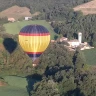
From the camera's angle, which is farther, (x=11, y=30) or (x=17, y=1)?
(x=17, y=1)

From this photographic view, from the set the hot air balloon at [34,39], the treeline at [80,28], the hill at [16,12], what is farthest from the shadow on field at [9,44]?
the hill at [16,12]

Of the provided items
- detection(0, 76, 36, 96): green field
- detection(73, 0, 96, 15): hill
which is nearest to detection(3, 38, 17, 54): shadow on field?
detection(0, 76, 36, 96): green field

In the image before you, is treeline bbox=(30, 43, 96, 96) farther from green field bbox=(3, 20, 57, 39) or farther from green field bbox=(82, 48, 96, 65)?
green field bbox=(3, 20, 57, 39)

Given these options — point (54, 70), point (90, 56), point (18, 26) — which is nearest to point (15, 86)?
point (54, 70)

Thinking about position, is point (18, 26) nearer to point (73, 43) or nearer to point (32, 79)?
point (73, 43)

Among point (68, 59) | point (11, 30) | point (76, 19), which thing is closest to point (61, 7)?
point (76, 19)

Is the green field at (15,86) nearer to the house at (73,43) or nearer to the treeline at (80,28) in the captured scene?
the house at (73,43)

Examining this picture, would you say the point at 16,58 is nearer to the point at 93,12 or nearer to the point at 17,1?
the point at 93,12
